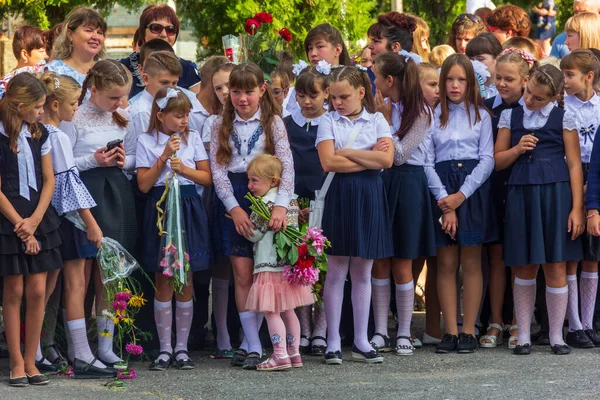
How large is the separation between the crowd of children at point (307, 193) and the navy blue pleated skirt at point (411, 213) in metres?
0.01

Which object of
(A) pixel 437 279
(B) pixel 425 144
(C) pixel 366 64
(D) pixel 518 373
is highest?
(C) pixel 366 64

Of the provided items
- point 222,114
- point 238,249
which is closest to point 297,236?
point 238,249

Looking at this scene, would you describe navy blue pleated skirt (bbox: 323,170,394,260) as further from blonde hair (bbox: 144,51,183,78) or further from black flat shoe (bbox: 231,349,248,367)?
blonde hair (bbox: 144,51,183,78)

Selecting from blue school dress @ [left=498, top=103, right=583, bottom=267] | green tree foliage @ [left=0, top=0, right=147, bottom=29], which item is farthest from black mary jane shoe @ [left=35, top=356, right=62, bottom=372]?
green tree foliage @ [left=0, top=0, right=147, bottom=29]

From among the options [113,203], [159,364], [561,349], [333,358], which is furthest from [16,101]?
[561,349]

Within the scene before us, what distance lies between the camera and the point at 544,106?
7.70m

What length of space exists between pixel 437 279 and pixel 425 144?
0.93 meters

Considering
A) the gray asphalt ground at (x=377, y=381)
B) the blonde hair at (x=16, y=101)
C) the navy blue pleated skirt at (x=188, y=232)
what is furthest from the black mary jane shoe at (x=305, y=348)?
the blonde hair at (x=16, y=101)

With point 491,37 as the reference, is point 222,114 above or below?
below

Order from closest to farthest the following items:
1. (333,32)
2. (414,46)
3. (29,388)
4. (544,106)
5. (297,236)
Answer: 1. (29,388)
2. (297,236)
3. (544,106)
4. (333,32)
5. (414,46)

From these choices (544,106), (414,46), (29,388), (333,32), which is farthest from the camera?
(414,46)

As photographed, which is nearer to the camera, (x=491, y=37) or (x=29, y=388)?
(x=29, y=388)

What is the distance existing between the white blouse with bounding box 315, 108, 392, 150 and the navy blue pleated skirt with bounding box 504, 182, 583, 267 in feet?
3.29

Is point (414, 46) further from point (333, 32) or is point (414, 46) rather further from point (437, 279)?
point (437, 279)
